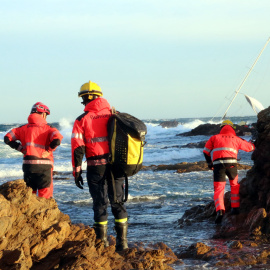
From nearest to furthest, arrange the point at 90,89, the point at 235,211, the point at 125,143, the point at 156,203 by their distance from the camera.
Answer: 1. the point at 125,143
2. the point at 90,89
3. the point at 235,211
4. the point at 156,203

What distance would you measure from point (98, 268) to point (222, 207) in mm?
4346

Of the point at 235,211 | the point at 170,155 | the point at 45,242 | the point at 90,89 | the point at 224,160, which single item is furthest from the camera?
the point at 170,155

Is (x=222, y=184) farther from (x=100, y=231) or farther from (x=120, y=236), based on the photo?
(x=100, y=231)

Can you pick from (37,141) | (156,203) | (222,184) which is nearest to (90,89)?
(37,141)

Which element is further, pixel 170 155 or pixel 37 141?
pixel 170 155

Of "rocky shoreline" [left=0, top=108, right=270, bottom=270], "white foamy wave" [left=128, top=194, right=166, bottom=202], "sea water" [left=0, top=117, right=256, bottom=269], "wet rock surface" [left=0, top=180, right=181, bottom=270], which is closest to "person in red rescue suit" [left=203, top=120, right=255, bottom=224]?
"sea water" [left=0, top=117, right=256, bottom=269]

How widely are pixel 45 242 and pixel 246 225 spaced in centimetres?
390

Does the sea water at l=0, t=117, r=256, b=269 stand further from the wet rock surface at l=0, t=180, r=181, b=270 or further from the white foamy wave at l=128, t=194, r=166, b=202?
the wet rock surface at l=0, t=180, r=181, b=270

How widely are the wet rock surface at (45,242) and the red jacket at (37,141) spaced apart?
5.82 ft

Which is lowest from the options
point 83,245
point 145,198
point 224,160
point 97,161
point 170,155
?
point 170,155

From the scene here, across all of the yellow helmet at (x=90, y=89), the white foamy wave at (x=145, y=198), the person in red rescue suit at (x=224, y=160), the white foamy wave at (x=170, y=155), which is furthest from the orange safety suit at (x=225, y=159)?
the white foamy wave at (x=170, y=155)

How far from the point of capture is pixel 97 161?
5.57m

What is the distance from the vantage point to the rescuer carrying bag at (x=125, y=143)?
214 inches

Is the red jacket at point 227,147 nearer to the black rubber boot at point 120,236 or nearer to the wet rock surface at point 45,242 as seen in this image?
the black rubber boot at point 120,236
